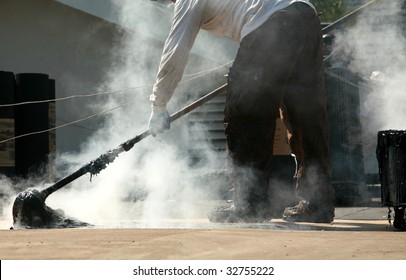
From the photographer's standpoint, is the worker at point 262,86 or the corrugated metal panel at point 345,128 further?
the corrugated metal panel at point 345,128

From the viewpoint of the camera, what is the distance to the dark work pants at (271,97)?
7188mm

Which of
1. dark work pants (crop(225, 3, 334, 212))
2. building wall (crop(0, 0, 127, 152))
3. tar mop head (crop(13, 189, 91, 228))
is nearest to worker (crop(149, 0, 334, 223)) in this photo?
dark work pants (crop(225, 3, 334, 212))

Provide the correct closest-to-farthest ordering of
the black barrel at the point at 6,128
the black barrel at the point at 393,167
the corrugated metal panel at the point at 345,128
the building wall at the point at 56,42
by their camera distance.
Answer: the black barrel at the point at 393,167 < the black barrel at the point at 6,128 < the corrugated metal panel at the point at 345,128 < the building wall at the point at 56,42

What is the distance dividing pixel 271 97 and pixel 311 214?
975 mm

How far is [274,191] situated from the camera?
8.97 m

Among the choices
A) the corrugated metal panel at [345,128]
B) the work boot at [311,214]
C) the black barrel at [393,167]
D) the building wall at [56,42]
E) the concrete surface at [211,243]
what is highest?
the building wall at [56,42]

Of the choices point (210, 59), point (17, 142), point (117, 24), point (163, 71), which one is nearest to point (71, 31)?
point (117, 24)

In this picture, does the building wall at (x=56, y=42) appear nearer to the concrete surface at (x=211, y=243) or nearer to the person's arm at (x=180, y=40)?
the person's arm at (x=180, y=40)

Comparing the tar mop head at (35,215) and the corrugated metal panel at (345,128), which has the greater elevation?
the corrugated metal panel at (345,128)

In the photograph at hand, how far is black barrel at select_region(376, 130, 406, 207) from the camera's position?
21.8 ft

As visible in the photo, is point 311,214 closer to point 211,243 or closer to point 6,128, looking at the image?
point 211,243

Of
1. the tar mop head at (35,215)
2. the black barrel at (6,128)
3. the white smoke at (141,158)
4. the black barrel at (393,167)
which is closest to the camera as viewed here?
the black barrel at (393,167)

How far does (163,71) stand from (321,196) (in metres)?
1.56

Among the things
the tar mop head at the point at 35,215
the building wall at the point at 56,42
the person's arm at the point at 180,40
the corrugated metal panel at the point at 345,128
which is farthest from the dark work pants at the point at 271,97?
the building wall at the point at 56,42
